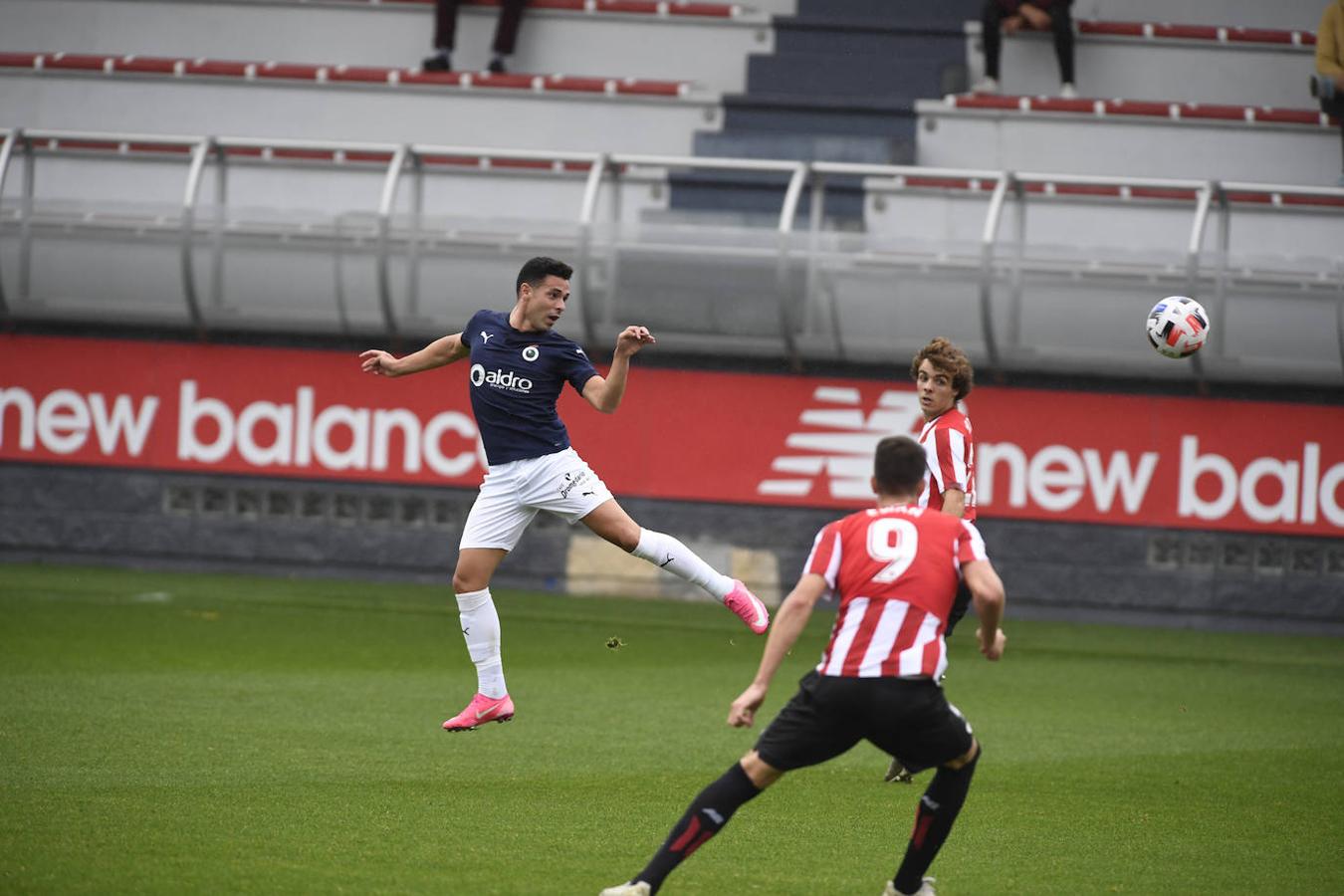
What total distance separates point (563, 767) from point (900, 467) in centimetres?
319

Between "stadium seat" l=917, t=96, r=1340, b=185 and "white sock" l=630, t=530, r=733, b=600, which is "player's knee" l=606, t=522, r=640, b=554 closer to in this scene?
"white sock" l=630, t=530, r=733, b=600

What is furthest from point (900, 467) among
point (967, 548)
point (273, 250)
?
point (273, 250)

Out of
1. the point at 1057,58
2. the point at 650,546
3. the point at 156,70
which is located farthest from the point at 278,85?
the point at 650,546

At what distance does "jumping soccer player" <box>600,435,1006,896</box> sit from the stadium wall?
9.92 m

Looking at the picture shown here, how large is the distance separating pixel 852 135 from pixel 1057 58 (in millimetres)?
2357

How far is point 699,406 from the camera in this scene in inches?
603

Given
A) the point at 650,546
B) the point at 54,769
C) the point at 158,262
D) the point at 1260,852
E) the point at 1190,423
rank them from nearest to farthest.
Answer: the point at 1260,852, the point at 54,769, the point at 650,546, the point at 1190,423, the point at 158,262

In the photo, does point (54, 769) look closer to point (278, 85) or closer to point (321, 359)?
point (321, 359)

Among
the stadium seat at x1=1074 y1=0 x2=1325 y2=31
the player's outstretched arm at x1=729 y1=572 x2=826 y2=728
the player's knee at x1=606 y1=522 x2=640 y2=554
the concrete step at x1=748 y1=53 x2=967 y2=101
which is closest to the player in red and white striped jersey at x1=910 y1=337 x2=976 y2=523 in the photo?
the player's knee at x1=606 y1=522 x2=640 y2=554

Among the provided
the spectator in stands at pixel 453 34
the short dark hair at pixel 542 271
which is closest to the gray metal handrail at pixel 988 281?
the spectator in stands at pixel 453 34

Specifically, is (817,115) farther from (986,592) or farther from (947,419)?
(986,592)

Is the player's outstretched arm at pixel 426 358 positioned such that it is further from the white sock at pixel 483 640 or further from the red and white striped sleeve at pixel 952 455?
the red and white striped sleeve at pixel 952 455

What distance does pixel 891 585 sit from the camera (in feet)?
16.3

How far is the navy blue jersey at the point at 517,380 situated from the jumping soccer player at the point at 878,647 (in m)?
2.91
